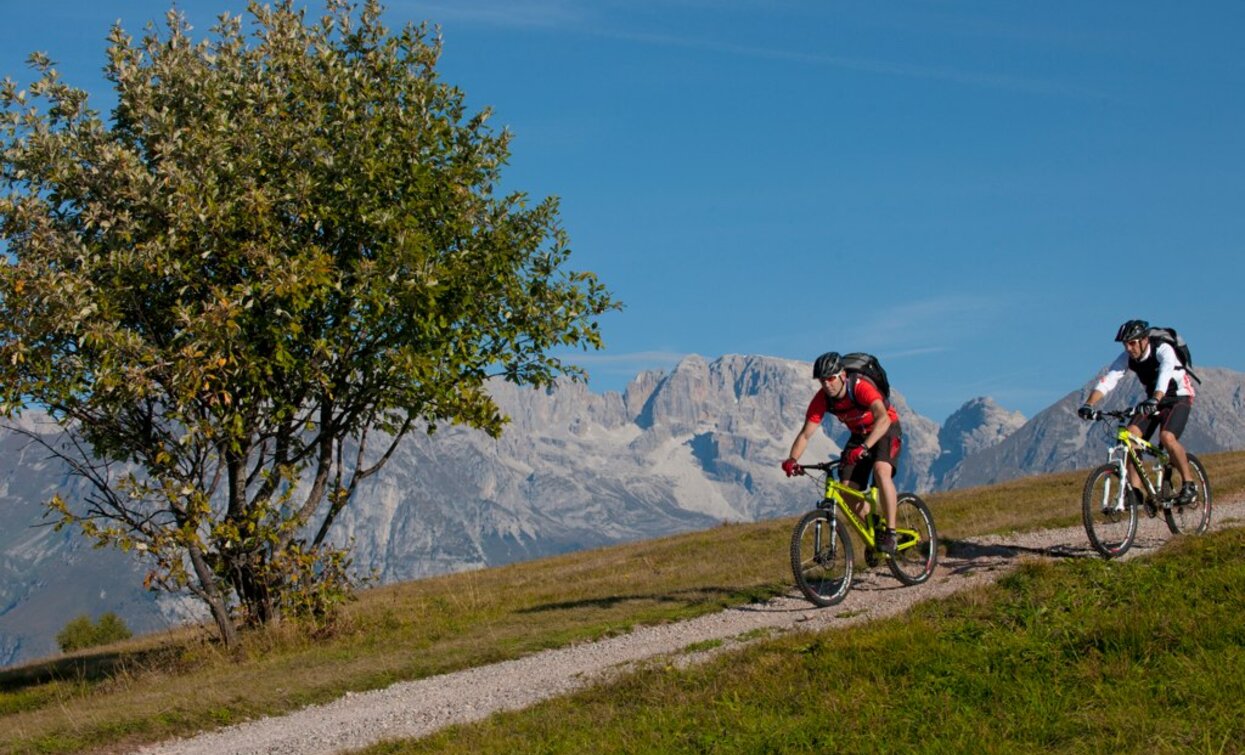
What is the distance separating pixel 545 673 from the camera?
1466 centimetres

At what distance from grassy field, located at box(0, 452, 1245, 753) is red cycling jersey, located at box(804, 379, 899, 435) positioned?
3.08 metres

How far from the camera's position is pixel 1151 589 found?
41.7 feet

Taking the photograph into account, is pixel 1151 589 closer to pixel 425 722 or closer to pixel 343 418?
pixel 425 722

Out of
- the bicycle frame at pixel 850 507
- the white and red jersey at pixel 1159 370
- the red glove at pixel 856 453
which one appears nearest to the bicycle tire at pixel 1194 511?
the white and red jersey at pixel 1159 370

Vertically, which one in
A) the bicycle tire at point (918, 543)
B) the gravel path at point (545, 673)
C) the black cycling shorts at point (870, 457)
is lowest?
the gravel path at point (545, 673)

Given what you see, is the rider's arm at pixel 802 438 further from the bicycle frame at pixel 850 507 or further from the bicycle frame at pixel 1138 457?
the bicycle frame at pixel 1138 457

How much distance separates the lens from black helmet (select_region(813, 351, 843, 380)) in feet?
52.1

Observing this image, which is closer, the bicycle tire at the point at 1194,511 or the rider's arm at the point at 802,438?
the rider's arm at the point at 802,438

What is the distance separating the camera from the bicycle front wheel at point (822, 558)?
1587 cm

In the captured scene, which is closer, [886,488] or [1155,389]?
[886,488]

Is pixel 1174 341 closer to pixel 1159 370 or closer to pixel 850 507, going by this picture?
pixel 1159 370

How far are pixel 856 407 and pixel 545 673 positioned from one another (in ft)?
17.9

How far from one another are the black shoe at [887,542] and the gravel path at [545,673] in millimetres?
556

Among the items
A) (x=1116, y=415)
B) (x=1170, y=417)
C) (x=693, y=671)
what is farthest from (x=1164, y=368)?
(x=693, y=671)
